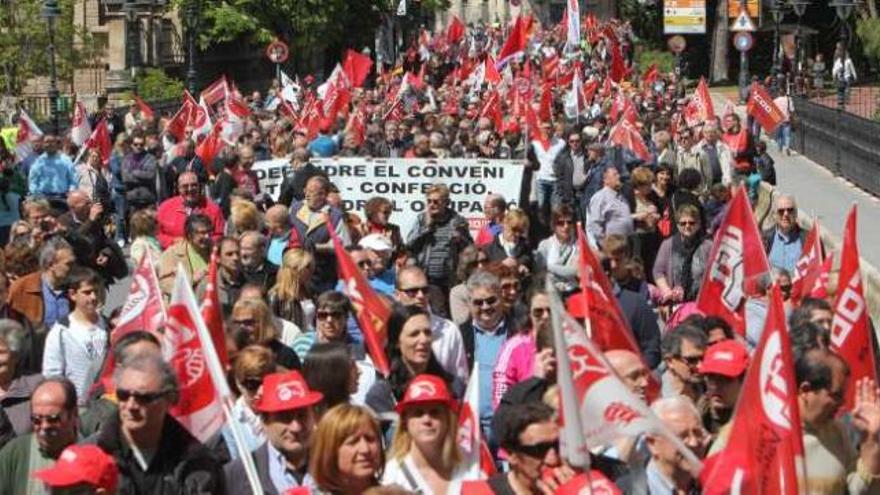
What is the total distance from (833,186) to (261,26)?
2854cm

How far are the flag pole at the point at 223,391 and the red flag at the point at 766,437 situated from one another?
4.80 ft

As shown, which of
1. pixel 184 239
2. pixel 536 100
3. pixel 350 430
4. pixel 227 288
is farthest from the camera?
pixel 536 100

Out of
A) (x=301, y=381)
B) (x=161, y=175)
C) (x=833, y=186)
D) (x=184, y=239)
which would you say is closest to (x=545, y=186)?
(x=161, y=175)

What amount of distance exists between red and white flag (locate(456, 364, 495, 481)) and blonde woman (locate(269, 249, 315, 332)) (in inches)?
140

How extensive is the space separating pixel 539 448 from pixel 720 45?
201 feet

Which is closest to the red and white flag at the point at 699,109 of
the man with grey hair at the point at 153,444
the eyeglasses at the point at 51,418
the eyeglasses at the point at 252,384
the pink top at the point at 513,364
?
the pink top at the point at 513,364

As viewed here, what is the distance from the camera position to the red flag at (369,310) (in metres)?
9.66

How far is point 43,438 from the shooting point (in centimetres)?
762

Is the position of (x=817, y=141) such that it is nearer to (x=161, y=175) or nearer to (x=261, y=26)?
(x=161, y=175)

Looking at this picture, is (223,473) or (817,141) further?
(817,141)

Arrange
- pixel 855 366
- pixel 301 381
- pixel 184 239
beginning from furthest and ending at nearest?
pixel 184 239 → pixel 855 366 → pixel 301 381

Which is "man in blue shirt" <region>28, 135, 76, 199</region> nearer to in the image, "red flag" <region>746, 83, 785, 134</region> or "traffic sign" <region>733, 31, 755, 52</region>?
"red flag" <region>746, 83, 785, 134</region>

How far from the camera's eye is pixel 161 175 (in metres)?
21.7

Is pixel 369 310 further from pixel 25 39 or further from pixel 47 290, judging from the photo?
pixel 25 39
